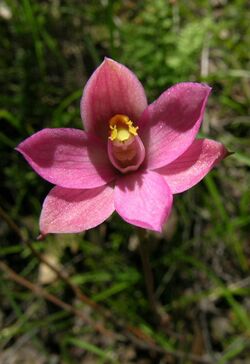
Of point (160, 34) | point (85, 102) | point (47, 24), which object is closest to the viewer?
point (85, 102)

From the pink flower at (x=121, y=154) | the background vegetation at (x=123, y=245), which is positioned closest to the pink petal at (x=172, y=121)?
the pink flower at (x=121, y=154)

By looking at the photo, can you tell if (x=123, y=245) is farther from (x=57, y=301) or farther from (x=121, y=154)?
(x=121, y=154)

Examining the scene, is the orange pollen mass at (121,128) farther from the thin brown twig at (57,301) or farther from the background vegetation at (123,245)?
the thin brown twig at (57,301)

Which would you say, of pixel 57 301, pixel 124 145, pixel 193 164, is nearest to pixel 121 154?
pixel 124 145

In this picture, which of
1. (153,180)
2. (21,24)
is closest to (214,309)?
(153,180)

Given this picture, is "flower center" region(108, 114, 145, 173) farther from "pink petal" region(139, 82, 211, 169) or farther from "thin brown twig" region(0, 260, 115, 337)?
"thin brown twig" region(0, 260, 115, 337)

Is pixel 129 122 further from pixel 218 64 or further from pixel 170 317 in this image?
pixel 218 64

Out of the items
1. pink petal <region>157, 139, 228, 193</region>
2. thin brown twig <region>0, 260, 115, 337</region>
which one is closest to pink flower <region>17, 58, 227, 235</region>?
pink petal <region>157, 139, 228, 193</region>
